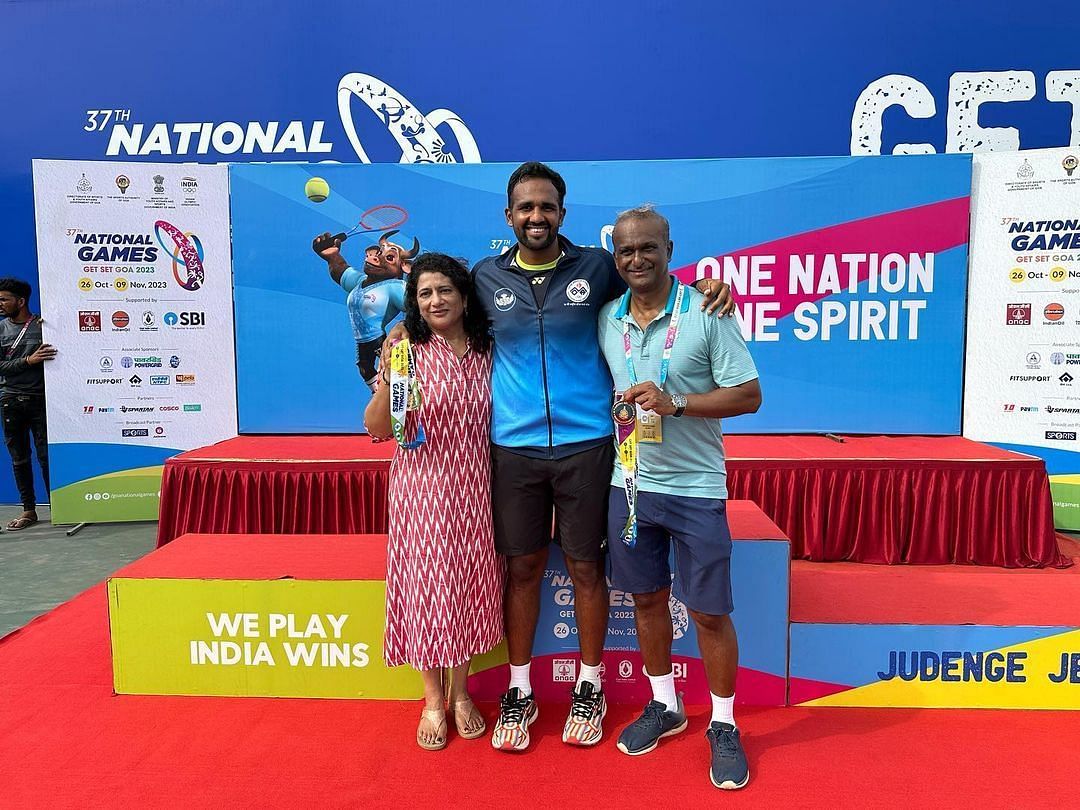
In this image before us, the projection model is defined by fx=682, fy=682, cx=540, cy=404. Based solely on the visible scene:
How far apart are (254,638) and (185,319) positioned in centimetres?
328

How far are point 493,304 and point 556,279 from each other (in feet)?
0.61

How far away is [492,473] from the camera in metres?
1.95

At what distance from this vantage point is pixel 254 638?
2227mm

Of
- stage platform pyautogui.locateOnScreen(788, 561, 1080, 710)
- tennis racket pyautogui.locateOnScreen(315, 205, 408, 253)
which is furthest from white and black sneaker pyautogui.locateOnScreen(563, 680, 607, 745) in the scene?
tennis racket pyautogui.locateOnScreen(315, 205, 408, 253)

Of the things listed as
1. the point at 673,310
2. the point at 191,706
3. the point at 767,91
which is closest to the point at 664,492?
the point at 673,310

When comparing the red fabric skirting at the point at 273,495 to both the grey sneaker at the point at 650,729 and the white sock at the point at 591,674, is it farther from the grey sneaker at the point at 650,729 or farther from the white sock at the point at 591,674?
the grey sneaker at the point at 650,729

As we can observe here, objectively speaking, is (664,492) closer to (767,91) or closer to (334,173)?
(334,173)

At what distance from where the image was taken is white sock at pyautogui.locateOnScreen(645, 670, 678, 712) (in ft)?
6.43

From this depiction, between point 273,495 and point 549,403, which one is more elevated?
point 549,403

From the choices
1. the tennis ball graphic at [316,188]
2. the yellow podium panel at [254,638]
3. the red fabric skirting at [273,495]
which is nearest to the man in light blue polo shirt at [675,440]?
the yellow podium panel at [254,638]

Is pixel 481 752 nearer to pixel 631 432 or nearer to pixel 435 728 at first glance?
pixel 435 728

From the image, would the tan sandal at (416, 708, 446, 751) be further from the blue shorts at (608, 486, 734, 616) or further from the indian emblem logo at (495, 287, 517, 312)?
the indian emblem logo at (495, 287, 517, 312)

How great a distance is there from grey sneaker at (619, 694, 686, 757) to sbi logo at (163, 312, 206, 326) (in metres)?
4.14

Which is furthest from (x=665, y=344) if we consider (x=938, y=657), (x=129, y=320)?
(x=129, y=320)
